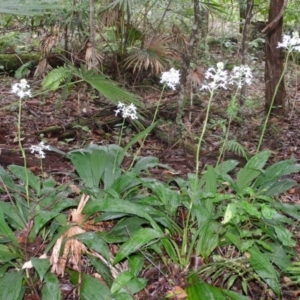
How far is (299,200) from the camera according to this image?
4.01 meters

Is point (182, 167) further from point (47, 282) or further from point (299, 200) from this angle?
point (47, 282)

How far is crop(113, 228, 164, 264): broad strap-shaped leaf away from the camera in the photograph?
2.33 m

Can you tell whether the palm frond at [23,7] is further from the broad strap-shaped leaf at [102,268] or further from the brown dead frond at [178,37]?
the brown dead frond at [178,37]

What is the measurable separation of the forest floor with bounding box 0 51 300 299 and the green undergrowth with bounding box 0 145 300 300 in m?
1.12

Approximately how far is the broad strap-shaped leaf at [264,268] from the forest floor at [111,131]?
157cm

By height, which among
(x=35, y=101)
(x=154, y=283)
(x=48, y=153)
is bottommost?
(x=35, y=101)

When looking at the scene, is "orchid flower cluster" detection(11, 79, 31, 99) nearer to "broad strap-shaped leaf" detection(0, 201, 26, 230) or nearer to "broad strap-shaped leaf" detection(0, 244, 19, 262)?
"broad strap-shaped leaf" detection(0, 201, 26, 230)

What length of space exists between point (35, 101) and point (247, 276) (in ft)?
16.3

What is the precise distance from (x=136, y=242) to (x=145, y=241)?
4cm

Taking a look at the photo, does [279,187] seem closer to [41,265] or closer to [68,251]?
[68,251]

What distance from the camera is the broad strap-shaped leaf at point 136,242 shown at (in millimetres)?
2326

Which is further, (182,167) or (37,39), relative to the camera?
(37,39)

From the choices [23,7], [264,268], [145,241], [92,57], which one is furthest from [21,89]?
[92,57]

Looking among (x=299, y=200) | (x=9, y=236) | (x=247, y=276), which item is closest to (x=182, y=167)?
(x=299, y=200)
